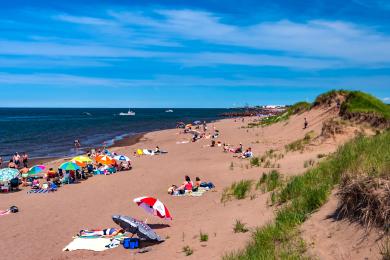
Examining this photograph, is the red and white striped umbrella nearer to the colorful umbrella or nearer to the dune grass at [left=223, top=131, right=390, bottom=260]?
the dune grass at [left=223, top=131, right=390, bottom=260]

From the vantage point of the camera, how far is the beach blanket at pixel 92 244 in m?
11.0

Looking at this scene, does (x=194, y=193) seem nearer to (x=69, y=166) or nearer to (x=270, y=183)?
(x=270, y=183)

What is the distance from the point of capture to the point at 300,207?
874 centimetres

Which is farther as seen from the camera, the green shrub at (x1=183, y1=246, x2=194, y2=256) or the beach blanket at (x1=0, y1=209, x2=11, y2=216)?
the beach blanket at (x1=0, y1=209, x2=11, y2=216)

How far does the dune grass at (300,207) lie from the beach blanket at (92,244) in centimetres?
439

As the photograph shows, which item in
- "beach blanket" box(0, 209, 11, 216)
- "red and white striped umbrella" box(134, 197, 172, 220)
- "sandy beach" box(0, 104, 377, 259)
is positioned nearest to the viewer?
"sandy beach" box(0, 104, 377, 259)

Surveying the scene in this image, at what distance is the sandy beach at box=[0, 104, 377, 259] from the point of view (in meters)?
10.3

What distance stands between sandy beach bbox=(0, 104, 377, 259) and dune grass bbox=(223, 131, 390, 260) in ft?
3.06

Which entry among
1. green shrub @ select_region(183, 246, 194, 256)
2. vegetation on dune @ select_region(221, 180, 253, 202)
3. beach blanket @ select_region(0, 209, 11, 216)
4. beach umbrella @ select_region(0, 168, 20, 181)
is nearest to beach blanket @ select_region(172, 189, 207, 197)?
vegetation on dune @ select_region(221, 180, 253, 202)

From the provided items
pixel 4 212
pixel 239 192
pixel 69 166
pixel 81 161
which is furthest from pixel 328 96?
pixel 4 212

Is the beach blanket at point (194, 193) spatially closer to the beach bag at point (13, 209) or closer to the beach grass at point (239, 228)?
the beach bag at point (13, 209)

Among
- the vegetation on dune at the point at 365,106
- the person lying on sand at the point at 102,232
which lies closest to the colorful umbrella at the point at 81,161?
the person lying on sand at the point at 102,232

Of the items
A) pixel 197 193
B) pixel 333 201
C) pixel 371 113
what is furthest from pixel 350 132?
pixel 333 201

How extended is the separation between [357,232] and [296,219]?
1697mm
